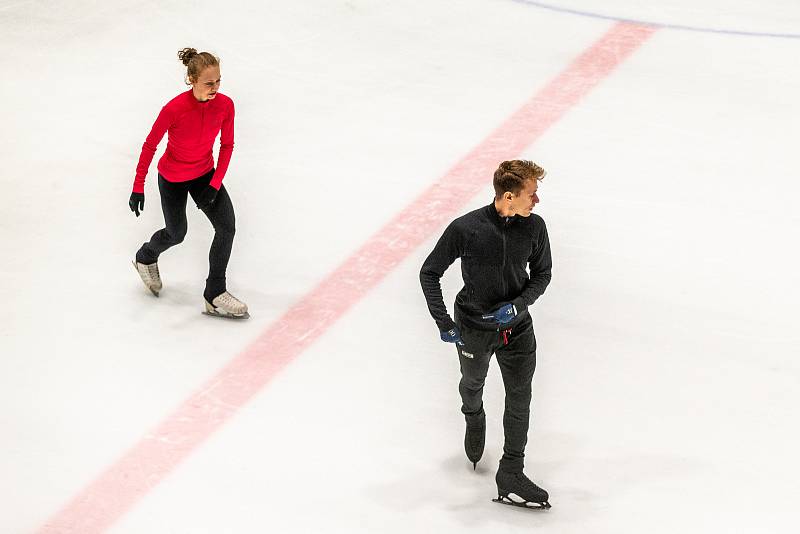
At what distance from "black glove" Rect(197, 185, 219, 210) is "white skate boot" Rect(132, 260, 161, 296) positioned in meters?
0.63

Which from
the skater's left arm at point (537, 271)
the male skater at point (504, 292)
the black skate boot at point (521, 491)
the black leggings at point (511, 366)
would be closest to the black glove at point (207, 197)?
the male skater at point (504, 292)

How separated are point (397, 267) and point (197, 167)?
1.45 m

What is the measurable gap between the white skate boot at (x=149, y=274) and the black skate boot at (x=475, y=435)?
2247 millimetres

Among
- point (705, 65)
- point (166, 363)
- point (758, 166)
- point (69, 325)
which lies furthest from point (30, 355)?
point (705, 65)

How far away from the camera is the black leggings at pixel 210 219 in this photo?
6438 millimetres

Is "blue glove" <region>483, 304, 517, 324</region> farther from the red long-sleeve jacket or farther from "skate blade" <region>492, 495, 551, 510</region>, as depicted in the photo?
the red long-sleeve jacket

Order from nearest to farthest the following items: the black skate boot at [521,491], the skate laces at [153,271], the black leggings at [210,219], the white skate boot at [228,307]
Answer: the black skate boot at [521,491], the black leggings at [210,219], the white skate boot at [228,307], the skate laces at [153,271]

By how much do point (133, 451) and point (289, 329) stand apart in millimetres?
1270

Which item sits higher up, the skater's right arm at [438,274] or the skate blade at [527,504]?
the skater's right arm at [438,274]

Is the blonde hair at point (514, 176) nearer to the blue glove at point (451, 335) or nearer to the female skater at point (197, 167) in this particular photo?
the blue glove at point (451, 335)

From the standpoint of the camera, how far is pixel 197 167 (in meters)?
6.38

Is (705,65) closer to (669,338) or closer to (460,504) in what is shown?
(669,338)

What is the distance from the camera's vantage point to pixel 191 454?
18.8 feet

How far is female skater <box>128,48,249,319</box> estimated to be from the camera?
19.9 feet
